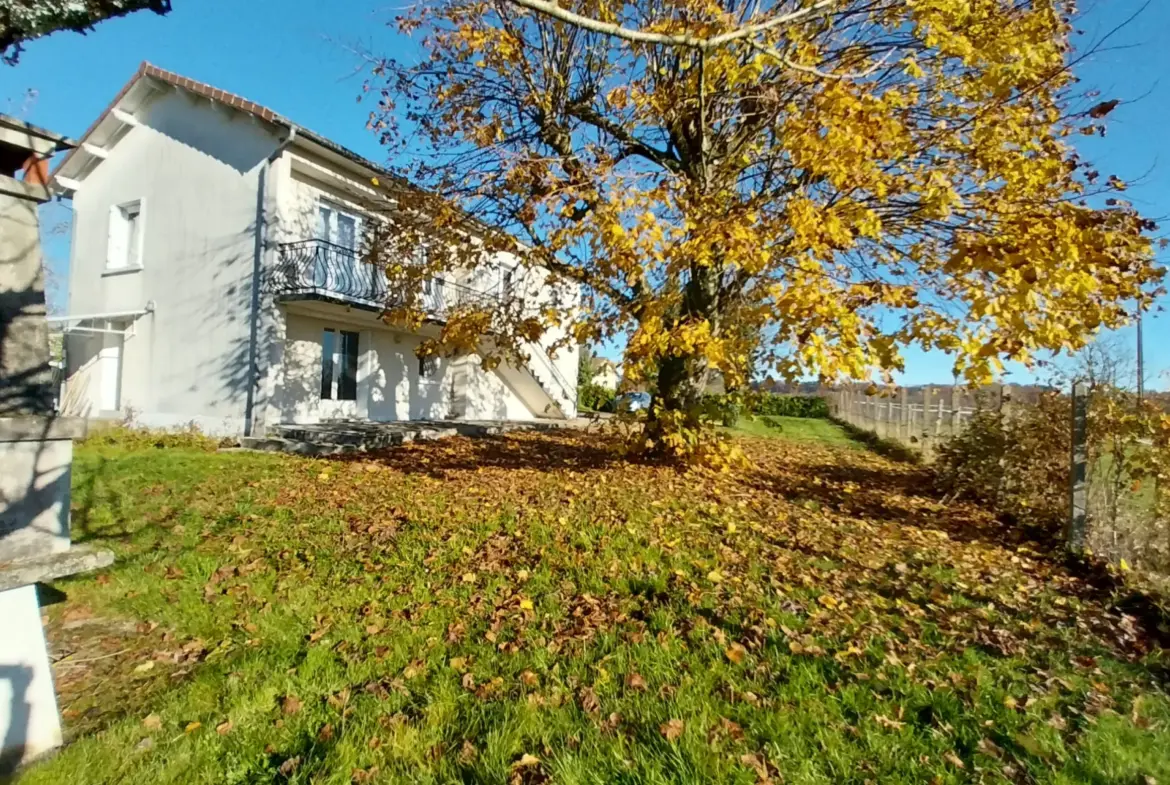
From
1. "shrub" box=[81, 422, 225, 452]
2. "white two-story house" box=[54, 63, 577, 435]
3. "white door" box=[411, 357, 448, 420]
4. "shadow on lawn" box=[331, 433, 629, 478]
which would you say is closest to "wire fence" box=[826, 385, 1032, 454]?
"shadow on lawn" box=[331, 433, 629, 478]

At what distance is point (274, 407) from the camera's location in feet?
43.8

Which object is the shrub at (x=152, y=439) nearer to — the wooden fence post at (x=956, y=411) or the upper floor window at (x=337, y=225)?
the upper floor window at (x=337, y=225)

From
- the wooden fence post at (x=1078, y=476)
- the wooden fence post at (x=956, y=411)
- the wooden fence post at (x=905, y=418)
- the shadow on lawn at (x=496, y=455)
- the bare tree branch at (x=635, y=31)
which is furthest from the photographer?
the wooden fence post at (x=905, y=418)

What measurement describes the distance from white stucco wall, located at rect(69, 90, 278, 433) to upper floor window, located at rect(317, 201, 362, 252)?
162 centimetres

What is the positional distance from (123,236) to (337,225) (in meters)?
5.80

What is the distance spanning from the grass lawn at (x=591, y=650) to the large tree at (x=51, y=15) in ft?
9.25

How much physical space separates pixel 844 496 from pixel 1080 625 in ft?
12.5

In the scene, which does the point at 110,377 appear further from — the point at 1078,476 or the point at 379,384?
the point at 1078,476

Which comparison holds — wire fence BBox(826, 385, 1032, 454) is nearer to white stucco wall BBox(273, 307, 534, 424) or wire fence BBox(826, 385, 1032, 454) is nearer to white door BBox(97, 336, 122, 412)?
white stucco wall BBox(273, 307, 534, 424)

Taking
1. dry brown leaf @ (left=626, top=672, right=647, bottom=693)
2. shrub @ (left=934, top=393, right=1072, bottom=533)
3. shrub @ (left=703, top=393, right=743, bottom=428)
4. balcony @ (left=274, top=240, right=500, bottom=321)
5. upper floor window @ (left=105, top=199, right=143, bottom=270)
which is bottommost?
dry brown leaf @ (left=626, top=672, right=647, bottom=693)

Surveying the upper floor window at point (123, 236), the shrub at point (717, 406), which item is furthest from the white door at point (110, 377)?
the shrub at point (717, 406)

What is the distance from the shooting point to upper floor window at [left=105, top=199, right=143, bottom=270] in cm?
1548

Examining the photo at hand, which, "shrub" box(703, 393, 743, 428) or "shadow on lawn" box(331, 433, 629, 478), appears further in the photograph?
"shadow on lawn" box(331, 433, 629, 478)

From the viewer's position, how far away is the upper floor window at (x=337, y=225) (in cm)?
1482
